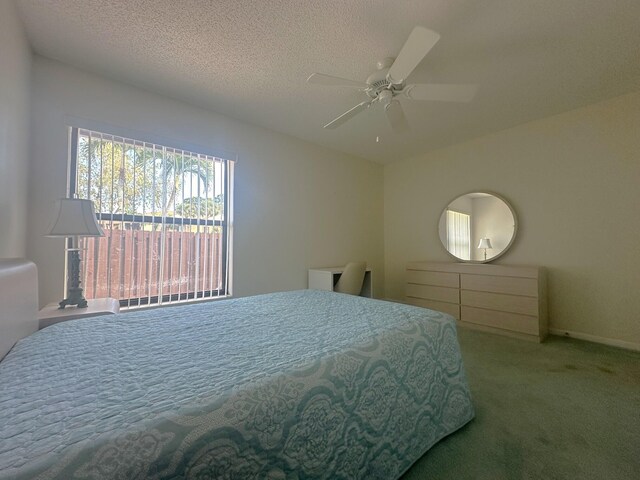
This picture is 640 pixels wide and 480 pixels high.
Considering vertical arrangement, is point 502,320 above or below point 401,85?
below

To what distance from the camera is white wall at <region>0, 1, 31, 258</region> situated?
4.66ft

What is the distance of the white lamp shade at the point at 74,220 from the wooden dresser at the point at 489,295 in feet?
11.4

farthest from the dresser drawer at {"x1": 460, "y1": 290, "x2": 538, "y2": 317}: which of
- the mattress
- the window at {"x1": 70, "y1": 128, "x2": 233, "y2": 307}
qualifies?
the window at {"x1": 70, "y1": 128, "x2": 233, "y2": 307}

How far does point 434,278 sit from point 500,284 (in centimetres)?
73

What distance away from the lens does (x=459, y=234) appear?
3.54m

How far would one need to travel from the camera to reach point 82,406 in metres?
0.63

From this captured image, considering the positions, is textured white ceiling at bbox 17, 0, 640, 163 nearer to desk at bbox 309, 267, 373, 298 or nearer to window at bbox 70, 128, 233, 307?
window at bbox 70, 128, 233, 307

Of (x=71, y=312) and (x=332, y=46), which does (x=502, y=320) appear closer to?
(x=332, y=46)

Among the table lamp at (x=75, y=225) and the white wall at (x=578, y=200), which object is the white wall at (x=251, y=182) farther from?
the white wall at (x=578, y=200)

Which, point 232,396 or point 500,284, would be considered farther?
point 500,284

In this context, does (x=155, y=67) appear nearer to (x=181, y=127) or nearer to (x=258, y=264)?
(x=181, y=127)

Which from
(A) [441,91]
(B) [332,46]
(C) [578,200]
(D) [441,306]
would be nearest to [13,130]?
(B) [332,46]

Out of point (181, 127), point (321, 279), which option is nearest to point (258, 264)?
point (321, 279)

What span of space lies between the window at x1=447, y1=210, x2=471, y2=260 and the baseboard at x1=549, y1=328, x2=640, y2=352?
3.83 feet
